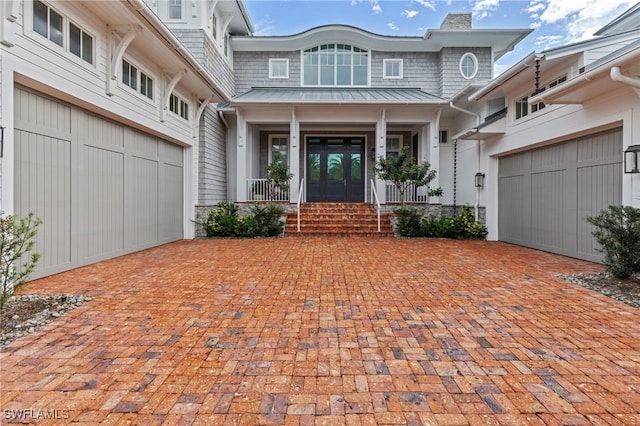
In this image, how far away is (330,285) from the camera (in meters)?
4.19

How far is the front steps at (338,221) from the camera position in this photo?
30.5 feet

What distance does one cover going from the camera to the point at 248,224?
9023 mm

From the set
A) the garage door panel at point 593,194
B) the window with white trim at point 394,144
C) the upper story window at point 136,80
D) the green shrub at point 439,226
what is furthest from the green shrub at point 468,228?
the upper story window at point 136,80

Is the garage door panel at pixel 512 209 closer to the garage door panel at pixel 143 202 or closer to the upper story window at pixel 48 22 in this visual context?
the garage door panel at pixel 143 202

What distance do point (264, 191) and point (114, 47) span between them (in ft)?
19.9

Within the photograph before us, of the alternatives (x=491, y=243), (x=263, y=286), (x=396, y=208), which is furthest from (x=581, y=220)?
(x=263, y=286)

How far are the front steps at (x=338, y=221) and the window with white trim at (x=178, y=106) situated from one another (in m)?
4.03

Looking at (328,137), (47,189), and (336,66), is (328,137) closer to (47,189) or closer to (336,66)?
(336,66)

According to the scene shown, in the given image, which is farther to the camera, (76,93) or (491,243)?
(491,243)

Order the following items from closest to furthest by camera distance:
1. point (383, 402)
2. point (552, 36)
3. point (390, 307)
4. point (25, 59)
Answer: point (383, 402)
point (390, 307)
point (25, 59)
point (552, 36)

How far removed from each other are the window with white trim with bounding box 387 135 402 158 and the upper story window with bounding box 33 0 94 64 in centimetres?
968

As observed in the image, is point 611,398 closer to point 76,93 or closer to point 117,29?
point 76,93

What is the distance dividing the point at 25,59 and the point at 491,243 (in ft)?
31.2

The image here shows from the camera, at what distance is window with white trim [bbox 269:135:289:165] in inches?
486
